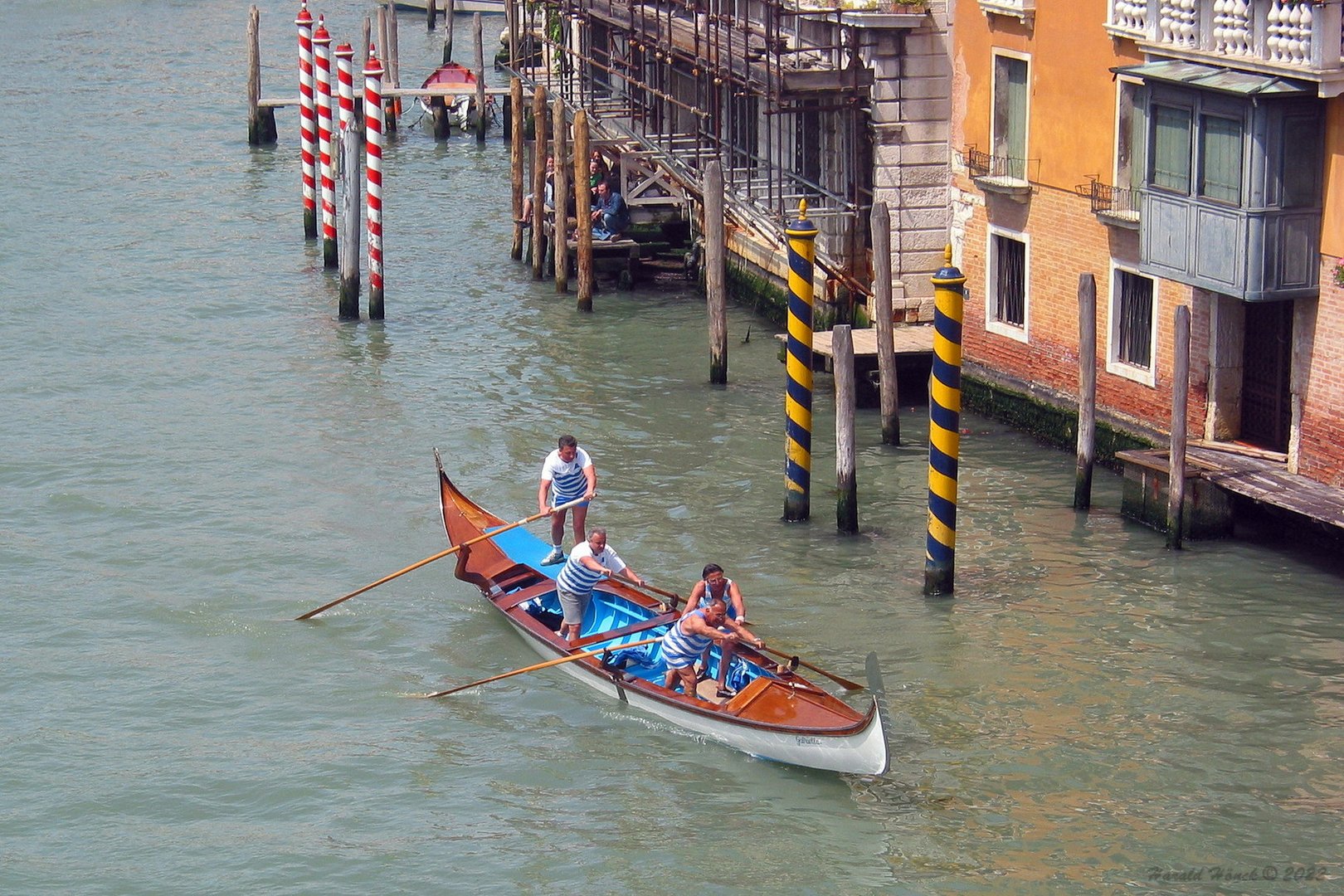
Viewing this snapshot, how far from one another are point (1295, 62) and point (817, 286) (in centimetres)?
932

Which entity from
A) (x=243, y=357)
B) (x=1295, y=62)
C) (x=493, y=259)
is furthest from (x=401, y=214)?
(x=1295, y=62)

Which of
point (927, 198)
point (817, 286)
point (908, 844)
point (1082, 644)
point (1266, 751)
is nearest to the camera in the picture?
point (908, 844)

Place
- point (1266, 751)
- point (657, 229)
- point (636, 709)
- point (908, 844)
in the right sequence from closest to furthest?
1. point (908, 844)
2. point (1266, 751)
3. point (636, 709)
4. point (657, 229)

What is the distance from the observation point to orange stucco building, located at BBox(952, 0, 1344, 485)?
17125 mm

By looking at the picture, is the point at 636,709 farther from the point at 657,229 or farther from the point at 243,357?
the point at 657,229

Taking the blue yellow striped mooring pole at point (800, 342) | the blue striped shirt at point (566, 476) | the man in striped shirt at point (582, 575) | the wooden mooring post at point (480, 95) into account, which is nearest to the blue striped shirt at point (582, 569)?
the man in striped shirt at point (582, 575)

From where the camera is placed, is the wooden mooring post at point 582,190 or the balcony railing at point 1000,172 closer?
the balcony railing at point 1000,172

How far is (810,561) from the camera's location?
17984 millimetres

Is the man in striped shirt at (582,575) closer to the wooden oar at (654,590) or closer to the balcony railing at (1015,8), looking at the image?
the wooden oar at (654,590)

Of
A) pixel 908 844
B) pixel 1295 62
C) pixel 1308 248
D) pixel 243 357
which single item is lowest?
pixel 908 844

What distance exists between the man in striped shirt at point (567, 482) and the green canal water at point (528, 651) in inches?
31.2

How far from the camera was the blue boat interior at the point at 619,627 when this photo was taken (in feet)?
48.8

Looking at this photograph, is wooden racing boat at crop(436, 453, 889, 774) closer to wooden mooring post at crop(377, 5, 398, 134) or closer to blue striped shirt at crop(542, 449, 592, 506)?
blue striped shirt at crop(542, 449, 592, 506)

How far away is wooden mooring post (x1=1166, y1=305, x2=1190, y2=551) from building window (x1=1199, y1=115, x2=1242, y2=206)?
1.18 m
